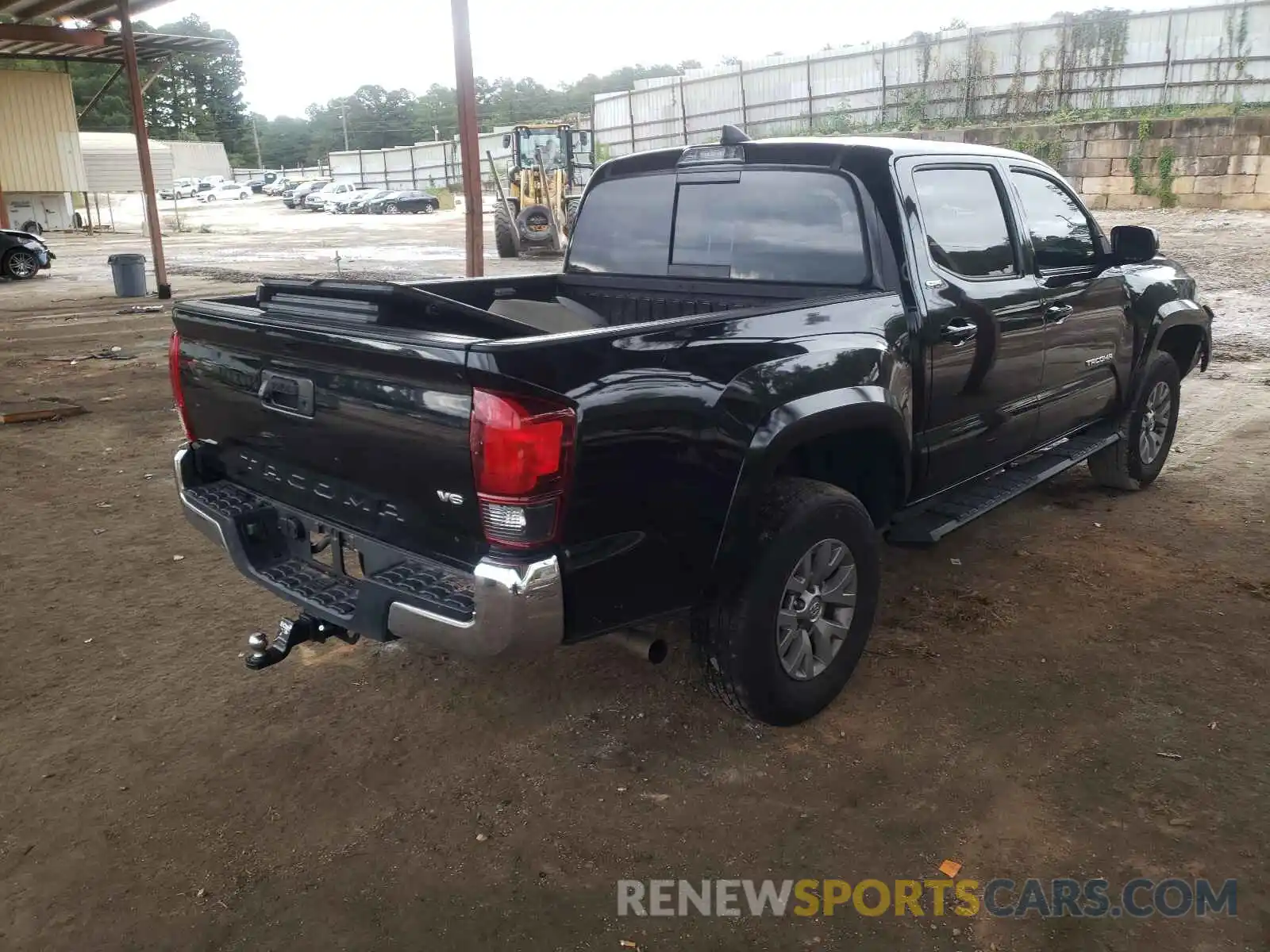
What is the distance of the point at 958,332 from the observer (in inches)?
153

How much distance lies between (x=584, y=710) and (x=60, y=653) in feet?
7.42

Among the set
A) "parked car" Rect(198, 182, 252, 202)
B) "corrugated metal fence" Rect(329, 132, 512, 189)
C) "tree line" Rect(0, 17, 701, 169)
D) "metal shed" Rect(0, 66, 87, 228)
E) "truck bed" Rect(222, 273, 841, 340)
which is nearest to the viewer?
"truck bed" Rect(222, 273, 841, 340)

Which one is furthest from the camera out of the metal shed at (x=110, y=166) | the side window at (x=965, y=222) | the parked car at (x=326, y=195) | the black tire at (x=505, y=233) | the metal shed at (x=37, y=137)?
the parked car at (x=326, y=195)

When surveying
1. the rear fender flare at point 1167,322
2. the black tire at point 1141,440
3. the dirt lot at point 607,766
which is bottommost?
the dirt lot at point 607,766

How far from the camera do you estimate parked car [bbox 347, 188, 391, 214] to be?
1870 inches

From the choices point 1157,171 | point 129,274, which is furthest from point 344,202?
point 1157,171

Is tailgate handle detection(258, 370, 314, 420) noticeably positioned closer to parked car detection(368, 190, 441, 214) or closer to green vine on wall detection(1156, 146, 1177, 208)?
green vine on wall detection(1156, 146, 1177, 208)

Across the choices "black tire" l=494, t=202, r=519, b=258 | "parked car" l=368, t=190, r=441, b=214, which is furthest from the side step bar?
"parked car" l=368, t=190, r=441, b=214

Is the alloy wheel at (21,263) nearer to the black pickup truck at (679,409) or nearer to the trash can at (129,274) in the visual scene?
the trash can at (129,274)

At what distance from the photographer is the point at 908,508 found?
4039mm

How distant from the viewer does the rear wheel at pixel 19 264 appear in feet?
65.5

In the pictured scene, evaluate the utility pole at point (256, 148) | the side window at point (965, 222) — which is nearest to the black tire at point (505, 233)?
the side window at point (965, 222)

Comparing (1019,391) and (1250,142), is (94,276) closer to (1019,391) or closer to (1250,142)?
(1019,391)

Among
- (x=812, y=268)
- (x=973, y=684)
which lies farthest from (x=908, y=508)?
(x=812, y=268)
